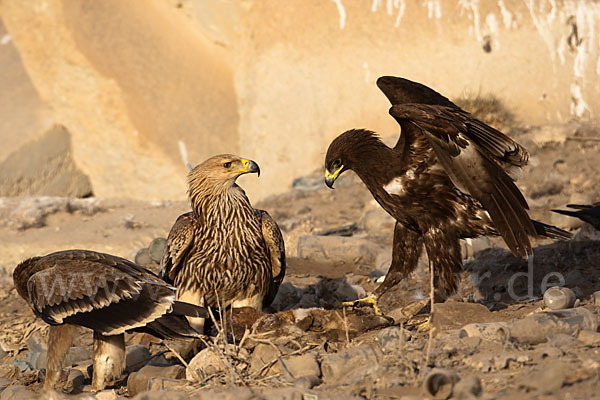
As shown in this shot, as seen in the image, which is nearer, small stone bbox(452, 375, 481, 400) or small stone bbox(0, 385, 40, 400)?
small stone bbox(452, 375, 481, 400)

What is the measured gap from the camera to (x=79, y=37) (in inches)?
555

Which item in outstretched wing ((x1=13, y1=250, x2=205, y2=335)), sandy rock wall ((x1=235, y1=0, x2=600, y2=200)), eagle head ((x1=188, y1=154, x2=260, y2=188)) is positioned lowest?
outstretched wing ((x1=13, y1=250, x2=205, y2=335))

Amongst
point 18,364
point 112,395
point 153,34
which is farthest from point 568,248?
point 153,34

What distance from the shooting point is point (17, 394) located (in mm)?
5160

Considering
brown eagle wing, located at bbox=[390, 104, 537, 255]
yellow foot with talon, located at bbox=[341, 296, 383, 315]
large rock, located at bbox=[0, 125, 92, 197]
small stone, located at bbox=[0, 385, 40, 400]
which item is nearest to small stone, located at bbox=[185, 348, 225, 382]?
small stone, located at bbox=[0, 385, 40, 400]

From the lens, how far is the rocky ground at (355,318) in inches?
160

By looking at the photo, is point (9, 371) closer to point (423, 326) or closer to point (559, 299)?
point (423, 326)

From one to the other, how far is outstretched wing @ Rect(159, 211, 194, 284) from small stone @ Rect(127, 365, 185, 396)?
3.41 feet

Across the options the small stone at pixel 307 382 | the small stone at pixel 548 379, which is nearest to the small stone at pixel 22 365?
the small stone at pixel 307 382

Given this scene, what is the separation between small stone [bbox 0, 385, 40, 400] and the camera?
16.8 ft

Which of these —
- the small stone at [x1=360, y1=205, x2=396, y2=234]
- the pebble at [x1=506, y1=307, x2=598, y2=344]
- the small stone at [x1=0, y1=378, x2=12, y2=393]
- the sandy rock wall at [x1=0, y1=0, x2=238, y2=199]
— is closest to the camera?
the pebble at [x1=506, y1=307, x2=598, y2=344]

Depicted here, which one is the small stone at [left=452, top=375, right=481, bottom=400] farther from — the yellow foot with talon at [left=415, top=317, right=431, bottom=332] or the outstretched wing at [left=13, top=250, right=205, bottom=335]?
the outstretched wing at [left=13, top=250, right=205, bottom=335]

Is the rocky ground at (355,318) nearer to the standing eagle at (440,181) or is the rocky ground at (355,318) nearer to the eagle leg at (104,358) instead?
the eagle leg at (104,358)

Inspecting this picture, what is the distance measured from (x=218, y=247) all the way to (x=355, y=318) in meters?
1.17
